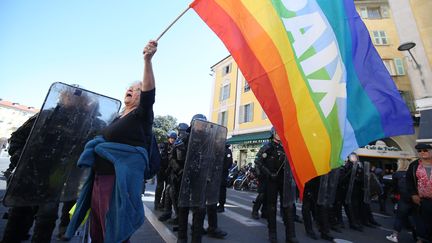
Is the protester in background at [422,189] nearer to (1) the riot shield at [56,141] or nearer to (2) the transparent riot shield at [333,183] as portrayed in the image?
(2) the transparent riot shield at [333,183]

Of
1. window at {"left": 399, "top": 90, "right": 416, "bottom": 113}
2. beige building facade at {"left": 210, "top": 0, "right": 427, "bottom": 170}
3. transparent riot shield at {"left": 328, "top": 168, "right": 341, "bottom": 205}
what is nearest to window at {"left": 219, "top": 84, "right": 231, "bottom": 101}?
beige building facade at {"left": 210, "top": 0, "right": 427, "bottom": 170}

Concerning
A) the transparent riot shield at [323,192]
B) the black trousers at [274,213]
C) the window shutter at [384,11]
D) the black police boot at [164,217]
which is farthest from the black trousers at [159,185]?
the window shutter at [384,11]

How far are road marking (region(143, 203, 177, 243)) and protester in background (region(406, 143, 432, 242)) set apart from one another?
4360 millimetres

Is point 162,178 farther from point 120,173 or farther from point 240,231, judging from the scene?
point 120,173

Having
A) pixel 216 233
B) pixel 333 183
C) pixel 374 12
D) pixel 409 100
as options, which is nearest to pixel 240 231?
pixel 216 233

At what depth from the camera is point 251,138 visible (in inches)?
850

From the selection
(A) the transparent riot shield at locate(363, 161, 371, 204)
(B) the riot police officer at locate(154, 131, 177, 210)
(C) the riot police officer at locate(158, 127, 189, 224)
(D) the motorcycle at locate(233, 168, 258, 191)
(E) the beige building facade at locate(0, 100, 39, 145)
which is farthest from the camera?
(E) the beige building facade at locate(0, 100, 39, 145)

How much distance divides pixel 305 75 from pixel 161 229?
3.78 meters

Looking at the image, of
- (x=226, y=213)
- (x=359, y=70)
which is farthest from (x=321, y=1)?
(x=226, y=213)

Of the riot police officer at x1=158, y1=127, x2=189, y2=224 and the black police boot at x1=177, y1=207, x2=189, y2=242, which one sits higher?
the riot police officer at x1=158, y1=127, x2=189, y2=224

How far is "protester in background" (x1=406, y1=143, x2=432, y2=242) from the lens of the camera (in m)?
4.26

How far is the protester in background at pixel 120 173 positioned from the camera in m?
1.89

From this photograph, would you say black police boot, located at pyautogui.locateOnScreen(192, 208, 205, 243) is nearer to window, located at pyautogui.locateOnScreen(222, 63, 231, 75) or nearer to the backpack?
the backpack

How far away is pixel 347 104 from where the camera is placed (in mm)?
3053
